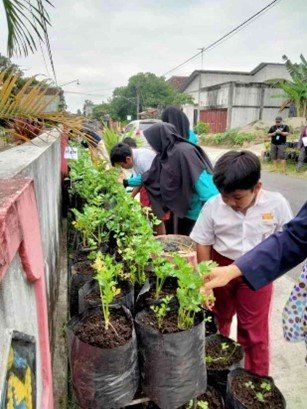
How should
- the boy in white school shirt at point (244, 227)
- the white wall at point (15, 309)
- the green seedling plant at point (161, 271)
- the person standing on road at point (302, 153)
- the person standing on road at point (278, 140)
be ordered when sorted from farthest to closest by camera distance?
the person standing on road at point (278, 140) → the person standing on road at point (302, 153) → the boy in white school shirt at point (244, 227) → the green seedling plant at point (161, 271) → the white wall at point (15, 309)

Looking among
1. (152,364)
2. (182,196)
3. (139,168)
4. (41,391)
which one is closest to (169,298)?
(152,364)

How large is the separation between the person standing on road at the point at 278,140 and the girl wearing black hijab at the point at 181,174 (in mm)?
8695

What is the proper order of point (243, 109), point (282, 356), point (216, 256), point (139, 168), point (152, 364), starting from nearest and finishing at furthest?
point (152, 364)
point (216, 256)
point (282, 356)
point (139, 168)
point (243, 109)

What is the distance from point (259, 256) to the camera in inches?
66.3

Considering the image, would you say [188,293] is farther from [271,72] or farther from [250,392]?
[271,72]

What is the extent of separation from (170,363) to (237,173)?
40.5 inches

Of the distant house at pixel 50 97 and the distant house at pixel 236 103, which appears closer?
the distant house at pixel 50 97

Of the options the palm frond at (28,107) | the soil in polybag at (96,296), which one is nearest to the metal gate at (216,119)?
the palm frond at (28,107)

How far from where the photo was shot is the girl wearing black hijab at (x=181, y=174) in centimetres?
341

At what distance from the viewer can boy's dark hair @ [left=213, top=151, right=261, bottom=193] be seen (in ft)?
6.55

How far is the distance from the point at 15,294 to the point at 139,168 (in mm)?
3555

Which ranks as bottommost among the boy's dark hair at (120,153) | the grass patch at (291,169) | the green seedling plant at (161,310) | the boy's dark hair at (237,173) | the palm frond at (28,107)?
the grass patch at (291,169)

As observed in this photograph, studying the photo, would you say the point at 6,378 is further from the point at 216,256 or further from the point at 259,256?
the point at 216,256

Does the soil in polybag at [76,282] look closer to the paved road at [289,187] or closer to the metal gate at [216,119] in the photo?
the paved road at [289,187]
